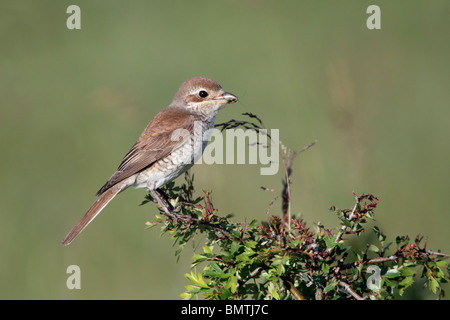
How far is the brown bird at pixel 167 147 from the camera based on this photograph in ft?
13.4

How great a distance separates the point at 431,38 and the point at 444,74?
1.49ft

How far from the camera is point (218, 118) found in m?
5.52

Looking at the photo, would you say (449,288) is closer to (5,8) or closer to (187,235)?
(187,235)

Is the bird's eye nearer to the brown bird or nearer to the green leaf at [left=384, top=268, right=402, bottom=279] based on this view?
the brown bird

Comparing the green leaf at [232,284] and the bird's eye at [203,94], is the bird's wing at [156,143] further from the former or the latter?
the green leaf at [232,284]

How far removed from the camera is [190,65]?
592cm

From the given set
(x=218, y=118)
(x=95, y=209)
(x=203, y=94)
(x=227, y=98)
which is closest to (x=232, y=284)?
(x=95, y=209)

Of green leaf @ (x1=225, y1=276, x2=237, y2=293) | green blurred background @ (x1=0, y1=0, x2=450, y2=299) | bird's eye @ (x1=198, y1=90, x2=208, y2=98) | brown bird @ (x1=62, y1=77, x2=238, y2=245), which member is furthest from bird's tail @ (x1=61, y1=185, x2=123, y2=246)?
green leaf @ (x1=225, y1=276, x2=237, y2=293)

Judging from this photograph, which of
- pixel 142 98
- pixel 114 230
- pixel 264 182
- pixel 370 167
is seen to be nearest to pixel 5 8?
pixel 142 98

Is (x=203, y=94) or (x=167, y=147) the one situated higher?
(x=203, y=94)

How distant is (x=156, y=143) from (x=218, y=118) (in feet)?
4.61

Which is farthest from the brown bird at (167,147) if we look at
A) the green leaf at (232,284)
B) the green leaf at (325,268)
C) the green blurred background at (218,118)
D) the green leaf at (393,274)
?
the green leaf at (393,274)

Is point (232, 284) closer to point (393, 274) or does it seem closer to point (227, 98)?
point (393, 274)

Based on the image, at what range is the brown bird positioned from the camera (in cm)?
408
